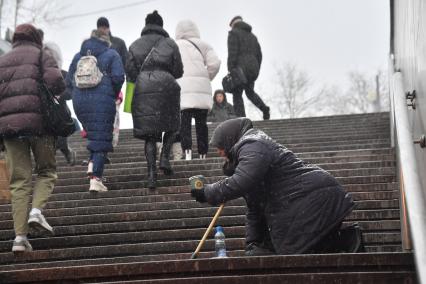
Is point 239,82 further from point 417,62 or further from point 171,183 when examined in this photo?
point 417,62

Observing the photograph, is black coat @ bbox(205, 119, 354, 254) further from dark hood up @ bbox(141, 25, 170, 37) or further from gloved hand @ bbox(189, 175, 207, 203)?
dark hood up @ bbox(141, 25, 170, 37)

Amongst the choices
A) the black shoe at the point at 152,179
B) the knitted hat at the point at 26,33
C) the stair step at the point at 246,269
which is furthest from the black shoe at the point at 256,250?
the knitted hat at the point at 26,33

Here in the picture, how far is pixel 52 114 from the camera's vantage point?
7867mm

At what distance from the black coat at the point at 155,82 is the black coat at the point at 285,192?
3243mm

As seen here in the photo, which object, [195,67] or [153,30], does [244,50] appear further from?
[153,30]

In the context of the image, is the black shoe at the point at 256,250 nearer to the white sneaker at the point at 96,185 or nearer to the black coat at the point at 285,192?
the black coat at the point at 285,192

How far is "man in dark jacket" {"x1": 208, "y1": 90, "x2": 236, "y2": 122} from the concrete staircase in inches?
176

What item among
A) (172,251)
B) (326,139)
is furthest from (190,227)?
(326,139)

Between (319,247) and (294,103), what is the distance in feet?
191

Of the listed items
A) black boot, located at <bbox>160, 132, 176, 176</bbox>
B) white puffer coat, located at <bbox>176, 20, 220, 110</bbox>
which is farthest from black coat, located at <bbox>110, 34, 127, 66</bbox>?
black boot, located at <bbox>160, 132, 176, 176</bbox>

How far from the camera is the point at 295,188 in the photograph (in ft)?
19.5

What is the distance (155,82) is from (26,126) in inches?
78.8

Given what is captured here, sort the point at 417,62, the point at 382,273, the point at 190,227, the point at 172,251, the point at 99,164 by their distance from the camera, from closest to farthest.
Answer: the point at 382,273, the point at 417,62, the point at 172,251, the point at 190,227, the point at 99,164

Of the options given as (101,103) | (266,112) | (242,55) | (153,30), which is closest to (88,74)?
(101,103)
